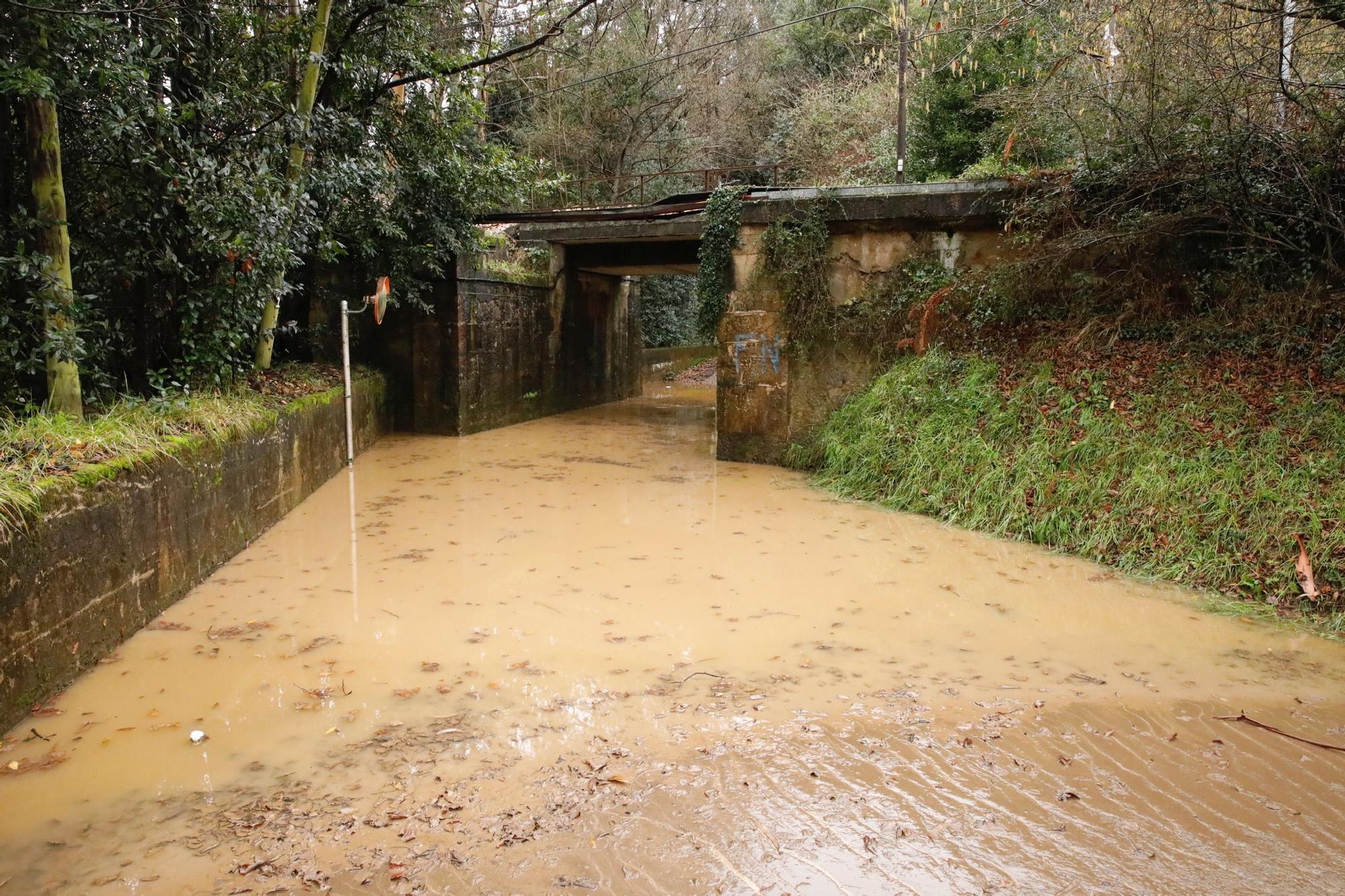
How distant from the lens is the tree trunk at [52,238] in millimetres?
5344

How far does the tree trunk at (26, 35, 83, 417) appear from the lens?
5.34m

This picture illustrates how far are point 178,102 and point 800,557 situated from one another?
622cm

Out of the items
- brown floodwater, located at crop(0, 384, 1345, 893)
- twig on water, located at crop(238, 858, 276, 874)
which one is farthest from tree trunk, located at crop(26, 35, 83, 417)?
twig on water, located at crop(238, 858, 276, 874)

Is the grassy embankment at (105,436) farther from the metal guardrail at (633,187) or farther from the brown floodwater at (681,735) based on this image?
the metal guardrail at (633,187)

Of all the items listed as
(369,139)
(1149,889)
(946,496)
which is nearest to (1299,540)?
(946,496)

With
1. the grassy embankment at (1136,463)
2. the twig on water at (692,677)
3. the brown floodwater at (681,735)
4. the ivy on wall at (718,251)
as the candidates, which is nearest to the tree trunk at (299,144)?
the brown floodwater at (681,735)

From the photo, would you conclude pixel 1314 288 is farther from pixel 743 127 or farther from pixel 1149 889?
pixel 743 127

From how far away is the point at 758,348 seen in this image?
404 inches

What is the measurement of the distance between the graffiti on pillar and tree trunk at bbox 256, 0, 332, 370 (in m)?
4.95

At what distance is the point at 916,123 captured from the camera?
55.6 feet

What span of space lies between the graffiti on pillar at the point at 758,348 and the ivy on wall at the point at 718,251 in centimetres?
35

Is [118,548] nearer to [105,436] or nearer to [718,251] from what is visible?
[105,436]

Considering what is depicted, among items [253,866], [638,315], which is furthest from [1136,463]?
[638,315]

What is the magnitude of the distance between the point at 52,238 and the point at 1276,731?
7191 mm
